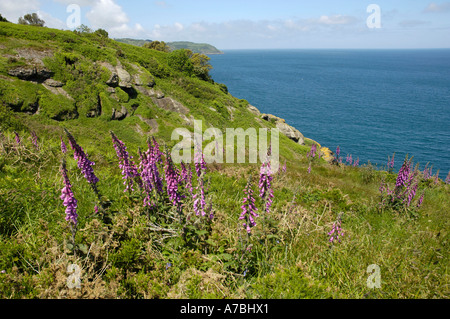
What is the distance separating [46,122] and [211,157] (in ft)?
45.7

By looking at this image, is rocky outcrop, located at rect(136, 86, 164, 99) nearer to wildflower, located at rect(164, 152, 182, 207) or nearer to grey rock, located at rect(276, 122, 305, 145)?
grey rock, located at rect(276, 122, 305, 145)

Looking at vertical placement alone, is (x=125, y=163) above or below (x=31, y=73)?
below

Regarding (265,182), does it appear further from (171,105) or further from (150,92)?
(150,92)

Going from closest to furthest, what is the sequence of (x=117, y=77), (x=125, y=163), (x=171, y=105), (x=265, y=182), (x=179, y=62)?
(x=265, y=182) → (x=125, y=163) → (x=117, y=77) → (x=171, y=105) → (x=179, y=62)

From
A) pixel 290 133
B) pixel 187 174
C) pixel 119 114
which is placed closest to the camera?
pixel 187 174

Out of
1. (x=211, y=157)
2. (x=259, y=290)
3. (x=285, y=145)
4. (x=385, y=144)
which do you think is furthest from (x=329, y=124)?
(x=259, y=290)

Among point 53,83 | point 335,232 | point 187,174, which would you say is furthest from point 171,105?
point 335,232

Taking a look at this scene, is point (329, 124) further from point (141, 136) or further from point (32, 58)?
point (32, 58)

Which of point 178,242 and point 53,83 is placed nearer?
point 178,242

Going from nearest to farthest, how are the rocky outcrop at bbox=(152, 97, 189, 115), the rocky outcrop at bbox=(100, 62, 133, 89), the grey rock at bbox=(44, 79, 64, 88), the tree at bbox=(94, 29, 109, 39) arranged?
the grey rock at bbox=(44, 79, 64, 88) → the rocky outcrop at bbox=(100, 62, 133, 89) → the rocky outcrop at bbox=(152, 97, 189, 115) → the tree at bbox=(94, 29, 109, 39)

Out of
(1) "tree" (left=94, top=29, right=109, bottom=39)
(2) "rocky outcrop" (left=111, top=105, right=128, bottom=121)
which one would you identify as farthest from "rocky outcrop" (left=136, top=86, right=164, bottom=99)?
(1) "tree" (left=94, top=29, right=109, bottom=39)

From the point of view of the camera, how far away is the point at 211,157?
18.8 meters

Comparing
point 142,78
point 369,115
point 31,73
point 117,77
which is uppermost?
point 142,78

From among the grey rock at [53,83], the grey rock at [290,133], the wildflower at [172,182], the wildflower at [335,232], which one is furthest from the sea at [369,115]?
the grey rock at [53,83]
